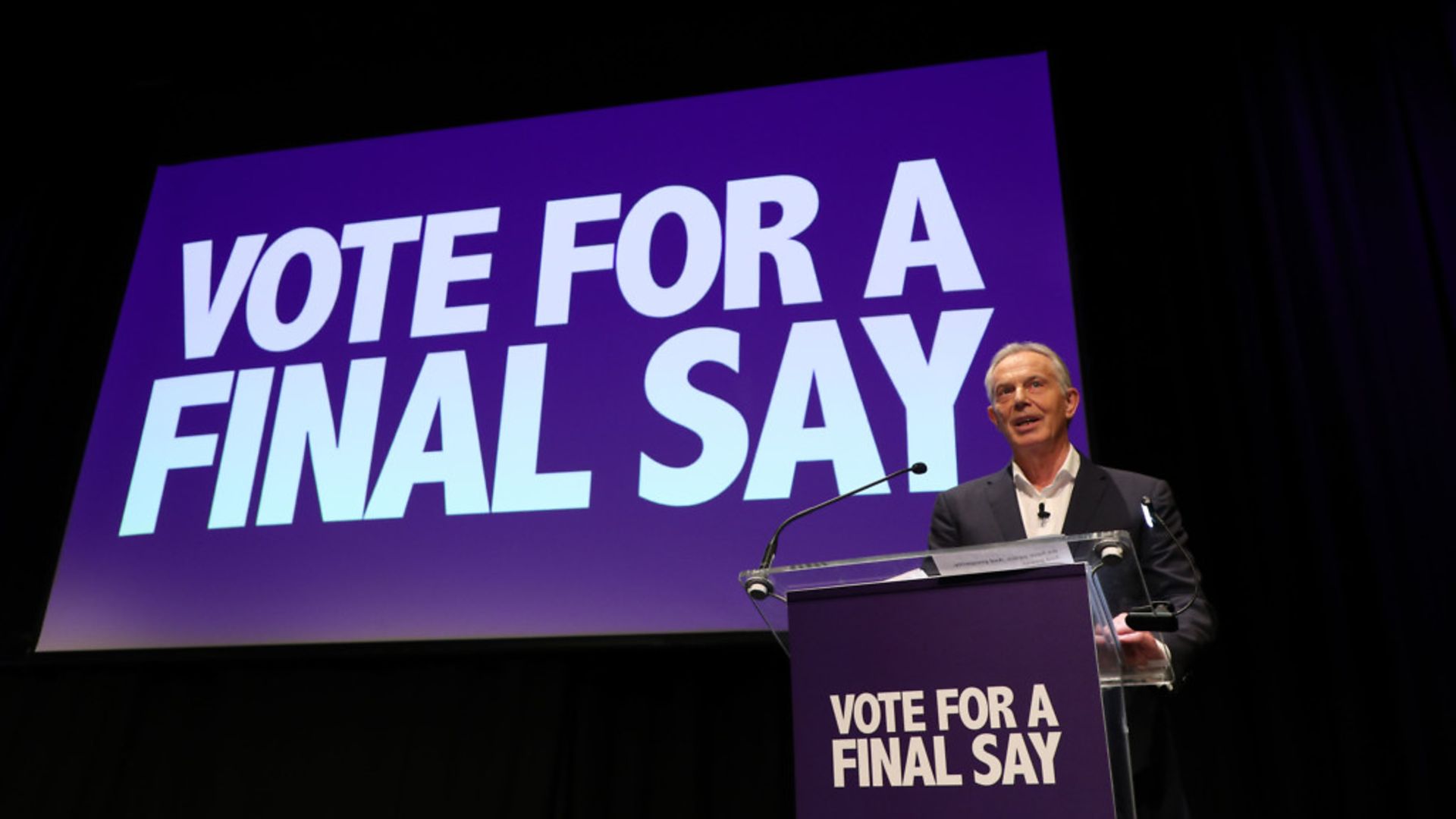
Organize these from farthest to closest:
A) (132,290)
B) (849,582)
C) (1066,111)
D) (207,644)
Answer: (132,290)
(1066,111)
(207,644)
(849,582)

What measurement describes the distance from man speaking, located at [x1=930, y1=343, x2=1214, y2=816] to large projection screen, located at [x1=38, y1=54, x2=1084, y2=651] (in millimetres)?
621

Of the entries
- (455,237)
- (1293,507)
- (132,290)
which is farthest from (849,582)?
(132,290)

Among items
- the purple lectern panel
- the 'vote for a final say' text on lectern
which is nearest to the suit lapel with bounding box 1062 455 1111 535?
the 'vote for a final say' text on lectern

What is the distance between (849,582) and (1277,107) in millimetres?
2604

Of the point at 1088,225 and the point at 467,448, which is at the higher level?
the point at 1088,225

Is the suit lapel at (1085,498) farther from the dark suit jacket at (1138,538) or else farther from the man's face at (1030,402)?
the man's face at (1030,402)

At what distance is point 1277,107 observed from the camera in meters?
3.27

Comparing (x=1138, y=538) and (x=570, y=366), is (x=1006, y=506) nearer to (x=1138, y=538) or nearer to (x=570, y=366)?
(x=1138, y=538)

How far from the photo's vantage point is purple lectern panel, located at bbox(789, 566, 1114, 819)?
125 centimetres

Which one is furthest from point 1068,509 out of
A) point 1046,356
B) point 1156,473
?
point 1156,473

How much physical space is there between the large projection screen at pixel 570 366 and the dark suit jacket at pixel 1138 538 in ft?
2.29

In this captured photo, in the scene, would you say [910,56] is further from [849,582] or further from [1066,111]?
[849,582]

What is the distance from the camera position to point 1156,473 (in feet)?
9.96

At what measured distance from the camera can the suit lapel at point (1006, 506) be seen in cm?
203
